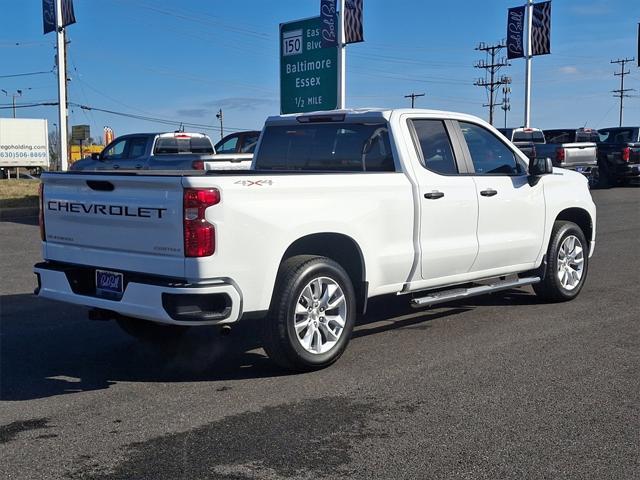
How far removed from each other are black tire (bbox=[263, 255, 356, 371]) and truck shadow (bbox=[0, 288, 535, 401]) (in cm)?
26

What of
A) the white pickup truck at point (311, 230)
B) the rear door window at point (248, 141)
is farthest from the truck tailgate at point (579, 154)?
the white pickup truck at point (311, 230)

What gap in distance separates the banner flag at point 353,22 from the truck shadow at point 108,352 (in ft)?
43.4

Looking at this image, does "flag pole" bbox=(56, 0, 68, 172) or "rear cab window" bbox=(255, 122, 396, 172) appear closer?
"rear cab window" bbox=(255, 122, 396, 172)

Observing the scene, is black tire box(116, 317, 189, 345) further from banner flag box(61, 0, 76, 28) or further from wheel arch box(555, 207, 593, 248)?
banner flag box(61, 0, 76, 28)

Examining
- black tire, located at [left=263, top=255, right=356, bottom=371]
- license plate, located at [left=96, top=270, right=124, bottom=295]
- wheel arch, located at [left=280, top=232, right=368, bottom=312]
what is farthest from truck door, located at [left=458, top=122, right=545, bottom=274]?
license plate, located at [left=96, top=270, right=124, bottom=295]

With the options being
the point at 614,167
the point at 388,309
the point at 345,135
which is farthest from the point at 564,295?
the point at 614,167

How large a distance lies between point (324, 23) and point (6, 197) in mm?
10097

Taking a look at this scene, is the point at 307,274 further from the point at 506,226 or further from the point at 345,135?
the point at 506,226

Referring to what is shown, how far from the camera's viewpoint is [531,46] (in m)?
31.2

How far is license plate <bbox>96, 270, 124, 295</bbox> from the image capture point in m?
5.58

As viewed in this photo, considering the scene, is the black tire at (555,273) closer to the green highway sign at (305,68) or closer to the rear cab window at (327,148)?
the rear cab window at (327,148)

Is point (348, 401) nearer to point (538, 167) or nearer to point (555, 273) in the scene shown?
point (538, 167)

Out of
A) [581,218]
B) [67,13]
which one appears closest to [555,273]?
[581,218]

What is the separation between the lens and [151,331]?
6793 millimetres
